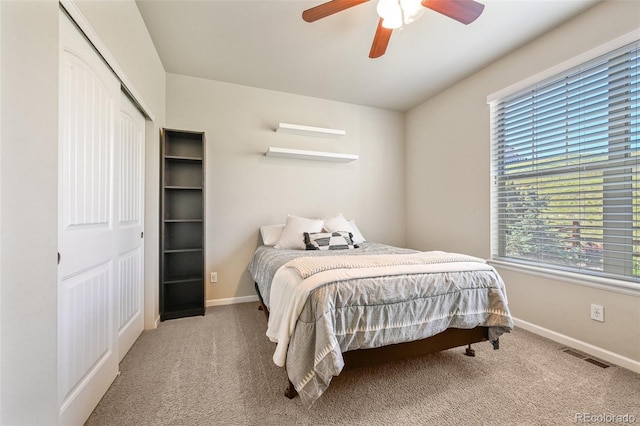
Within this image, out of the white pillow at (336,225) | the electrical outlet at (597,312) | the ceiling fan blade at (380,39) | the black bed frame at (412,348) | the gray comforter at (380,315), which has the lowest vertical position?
the black bed frame at (412,348)

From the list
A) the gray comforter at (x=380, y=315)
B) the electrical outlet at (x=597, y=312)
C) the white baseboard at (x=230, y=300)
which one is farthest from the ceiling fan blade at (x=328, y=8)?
the white baseboard at (x=230, y=300)

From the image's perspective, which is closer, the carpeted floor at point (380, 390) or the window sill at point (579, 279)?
the carpeted floor at point (380, 390)

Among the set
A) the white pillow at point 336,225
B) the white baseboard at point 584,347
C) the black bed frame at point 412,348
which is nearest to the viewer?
the black bed frame at point 412,348

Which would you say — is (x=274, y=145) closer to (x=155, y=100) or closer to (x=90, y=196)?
(x=155, y=100)

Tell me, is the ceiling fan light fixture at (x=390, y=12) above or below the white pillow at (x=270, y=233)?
above

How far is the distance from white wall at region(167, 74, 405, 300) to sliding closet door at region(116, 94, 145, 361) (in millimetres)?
825

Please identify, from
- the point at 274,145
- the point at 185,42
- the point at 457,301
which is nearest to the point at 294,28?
the point at 185,42

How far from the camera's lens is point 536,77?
2264 millimetres

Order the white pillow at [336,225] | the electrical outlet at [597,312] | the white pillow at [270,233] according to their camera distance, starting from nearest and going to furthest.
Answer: the electrical outlet at [597,312] → the white pillow at [270,233] → the white pillow at [336,225]

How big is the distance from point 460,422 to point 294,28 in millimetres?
2955

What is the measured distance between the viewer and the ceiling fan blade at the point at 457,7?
1.48 m

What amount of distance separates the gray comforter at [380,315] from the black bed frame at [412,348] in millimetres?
87

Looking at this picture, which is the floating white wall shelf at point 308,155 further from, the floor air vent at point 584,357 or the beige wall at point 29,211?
the floor air vent at point 584,357

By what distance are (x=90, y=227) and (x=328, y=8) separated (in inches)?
74.2
